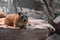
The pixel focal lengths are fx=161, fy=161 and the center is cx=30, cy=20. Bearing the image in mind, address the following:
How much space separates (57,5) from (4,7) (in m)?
1.48

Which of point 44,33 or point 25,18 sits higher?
point 25,18

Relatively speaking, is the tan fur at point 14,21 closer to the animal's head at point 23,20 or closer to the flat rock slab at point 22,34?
the animal's head at point 23,20

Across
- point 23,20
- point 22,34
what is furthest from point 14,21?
point 22,34

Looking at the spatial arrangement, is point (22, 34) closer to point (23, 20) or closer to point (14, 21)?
point (23, 20)

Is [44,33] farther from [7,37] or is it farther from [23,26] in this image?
[7,37]

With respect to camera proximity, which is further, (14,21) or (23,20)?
(14,21)

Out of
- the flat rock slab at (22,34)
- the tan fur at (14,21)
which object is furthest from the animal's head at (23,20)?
the flat rock slab at (22,34)

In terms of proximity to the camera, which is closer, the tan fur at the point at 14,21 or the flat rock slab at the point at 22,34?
the flat rock slab at the point at 22,34

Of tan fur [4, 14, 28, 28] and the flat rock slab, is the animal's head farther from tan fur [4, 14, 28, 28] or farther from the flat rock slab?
the flat rock slab

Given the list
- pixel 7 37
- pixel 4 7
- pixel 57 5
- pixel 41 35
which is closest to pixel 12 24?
pixel 7 37

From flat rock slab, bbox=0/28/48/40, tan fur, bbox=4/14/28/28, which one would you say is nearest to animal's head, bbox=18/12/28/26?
tan fur, bbox=4/14/28/28

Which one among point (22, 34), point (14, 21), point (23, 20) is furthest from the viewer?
point (14, 21)

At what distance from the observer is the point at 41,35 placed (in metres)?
3.36

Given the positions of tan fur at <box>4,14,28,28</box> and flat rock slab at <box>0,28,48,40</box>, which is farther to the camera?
tan fur at <box>4,14,28,28</box>
